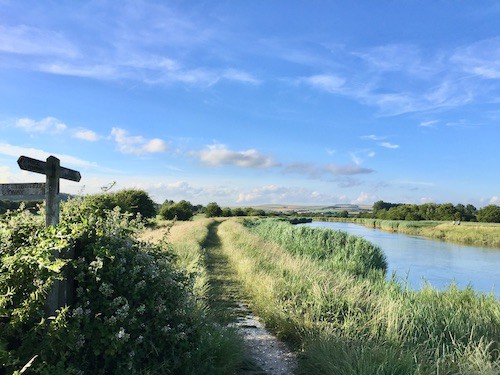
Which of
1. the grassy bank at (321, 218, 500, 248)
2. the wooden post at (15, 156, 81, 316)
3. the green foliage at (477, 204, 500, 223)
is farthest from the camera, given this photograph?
the green foliage at (477, 204, 500, 223)

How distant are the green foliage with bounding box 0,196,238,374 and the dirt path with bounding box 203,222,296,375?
3.95 ft

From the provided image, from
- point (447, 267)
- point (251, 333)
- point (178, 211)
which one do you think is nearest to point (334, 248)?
point (447, 267)

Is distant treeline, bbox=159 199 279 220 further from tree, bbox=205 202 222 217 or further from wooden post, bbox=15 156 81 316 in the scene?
wooden post, bbox=15 156 81 316

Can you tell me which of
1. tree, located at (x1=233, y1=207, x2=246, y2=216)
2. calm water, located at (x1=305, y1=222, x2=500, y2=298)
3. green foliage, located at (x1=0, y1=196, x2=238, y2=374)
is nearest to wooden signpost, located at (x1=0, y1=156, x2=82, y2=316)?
green foliage, located at (x1=0, y1=196, x2=238, y2=374)

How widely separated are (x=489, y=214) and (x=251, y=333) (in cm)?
6901

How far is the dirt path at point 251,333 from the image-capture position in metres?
5.00

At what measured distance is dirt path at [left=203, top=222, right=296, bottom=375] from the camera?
500cm

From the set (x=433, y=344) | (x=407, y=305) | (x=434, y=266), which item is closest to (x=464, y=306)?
(x=407, y=305)

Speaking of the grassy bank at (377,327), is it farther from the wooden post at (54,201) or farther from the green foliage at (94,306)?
the wooden post at (54,201)

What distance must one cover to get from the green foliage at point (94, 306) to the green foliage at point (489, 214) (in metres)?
69.7

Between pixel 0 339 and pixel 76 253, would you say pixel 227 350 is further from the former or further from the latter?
pixel 0 339

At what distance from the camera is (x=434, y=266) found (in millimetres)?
20094

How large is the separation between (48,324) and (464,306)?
7.69 meters

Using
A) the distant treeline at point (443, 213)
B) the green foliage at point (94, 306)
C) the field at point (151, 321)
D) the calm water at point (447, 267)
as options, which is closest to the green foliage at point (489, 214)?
the distant treeline at point (443, 213)
